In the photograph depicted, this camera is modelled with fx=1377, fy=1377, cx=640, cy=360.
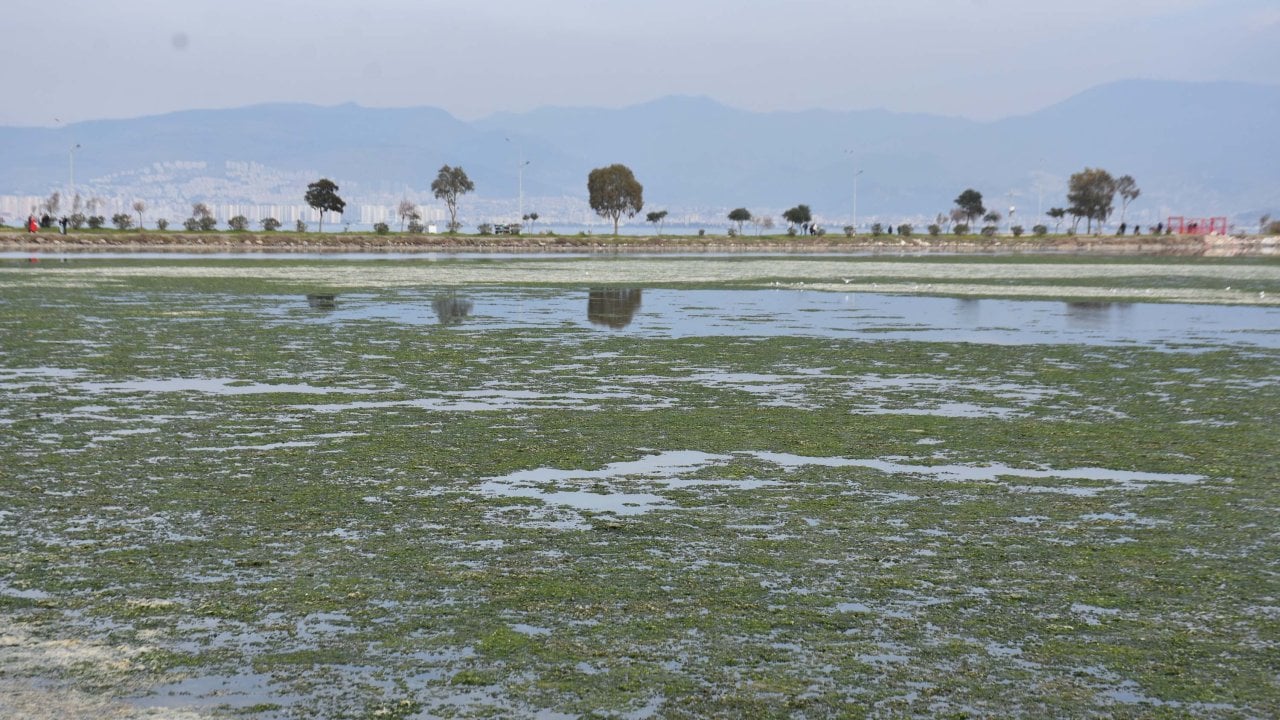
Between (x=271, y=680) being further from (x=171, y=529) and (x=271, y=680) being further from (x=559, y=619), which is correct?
(x=171, y=529)

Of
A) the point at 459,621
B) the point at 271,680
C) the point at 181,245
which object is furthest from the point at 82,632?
the point at 181,245

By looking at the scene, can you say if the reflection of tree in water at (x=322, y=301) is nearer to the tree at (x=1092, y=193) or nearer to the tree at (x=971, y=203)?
the tree at (x=1092, y=193)

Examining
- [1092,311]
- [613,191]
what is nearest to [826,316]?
[1092,311]

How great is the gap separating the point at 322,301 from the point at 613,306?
8.03 metres

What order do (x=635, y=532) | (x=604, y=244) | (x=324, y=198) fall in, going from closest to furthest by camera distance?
(x=635, y=532), (x=604, y=244), (x=324, y=198)

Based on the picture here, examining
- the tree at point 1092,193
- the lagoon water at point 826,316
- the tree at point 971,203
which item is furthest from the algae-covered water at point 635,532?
the tree at point 971,203

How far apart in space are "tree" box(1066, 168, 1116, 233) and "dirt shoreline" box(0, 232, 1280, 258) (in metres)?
28.1

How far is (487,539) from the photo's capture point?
10.2 meters

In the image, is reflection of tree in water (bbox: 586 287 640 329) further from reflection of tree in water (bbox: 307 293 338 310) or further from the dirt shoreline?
the dirt shoreline

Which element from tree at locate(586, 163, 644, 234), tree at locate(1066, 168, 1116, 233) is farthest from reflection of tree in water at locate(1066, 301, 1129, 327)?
tree at locate(1066, 168, 1116, 233)

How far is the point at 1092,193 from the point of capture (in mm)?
151125

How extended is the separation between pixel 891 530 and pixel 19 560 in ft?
20.7

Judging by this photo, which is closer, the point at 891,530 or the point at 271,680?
the point at 271,680

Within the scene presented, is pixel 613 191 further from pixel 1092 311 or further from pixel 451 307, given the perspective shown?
pixel 1092 311
